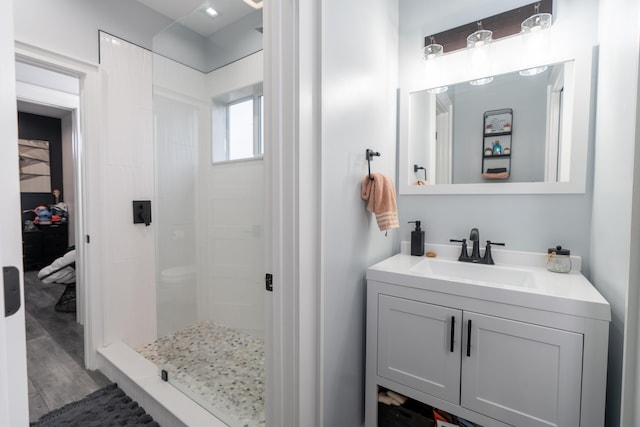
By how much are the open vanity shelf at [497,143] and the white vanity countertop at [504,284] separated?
519 millimetres

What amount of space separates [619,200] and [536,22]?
1.04 m

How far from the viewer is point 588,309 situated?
101 centimetres

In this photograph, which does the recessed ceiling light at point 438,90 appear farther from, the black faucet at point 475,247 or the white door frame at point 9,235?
the white door frame at point 9,235

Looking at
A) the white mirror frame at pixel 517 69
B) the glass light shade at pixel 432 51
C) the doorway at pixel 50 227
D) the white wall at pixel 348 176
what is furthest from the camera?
the doorway at pixel 50 227

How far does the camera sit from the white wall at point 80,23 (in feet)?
5.57

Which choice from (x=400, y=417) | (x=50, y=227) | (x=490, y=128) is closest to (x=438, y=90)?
(x=490, y=128)

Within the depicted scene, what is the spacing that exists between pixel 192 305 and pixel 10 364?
203 cm

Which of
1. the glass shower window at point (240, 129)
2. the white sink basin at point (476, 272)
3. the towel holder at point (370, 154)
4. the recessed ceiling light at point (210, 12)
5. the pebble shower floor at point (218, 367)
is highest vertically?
the recessed ceiling light at point (210, 12)

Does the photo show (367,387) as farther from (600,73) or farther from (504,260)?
(600,73)

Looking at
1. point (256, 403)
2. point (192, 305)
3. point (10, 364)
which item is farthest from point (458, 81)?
point (192, 305)

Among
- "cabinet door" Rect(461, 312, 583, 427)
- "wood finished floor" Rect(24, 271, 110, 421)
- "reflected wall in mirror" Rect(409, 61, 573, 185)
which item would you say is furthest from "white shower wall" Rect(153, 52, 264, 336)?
"cabinet door" Rect(461, 312, 583, 427)

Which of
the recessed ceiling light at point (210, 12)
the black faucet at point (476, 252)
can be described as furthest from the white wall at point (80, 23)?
the black faucet at point (476, 252)

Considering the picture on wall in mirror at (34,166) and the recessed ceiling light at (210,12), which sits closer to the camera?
the recessed ceiling light at (210,12)

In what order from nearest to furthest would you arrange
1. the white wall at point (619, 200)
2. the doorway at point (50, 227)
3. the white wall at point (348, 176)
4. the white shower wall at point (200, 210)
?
the white wall at point (619, 200) < the white wall at point (348, 176) < the doorway at point (50, 227) < the white shower wall at point (200, 210)
